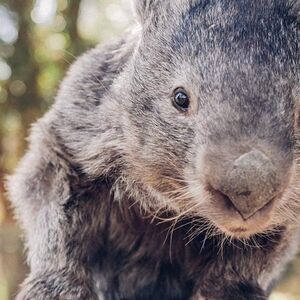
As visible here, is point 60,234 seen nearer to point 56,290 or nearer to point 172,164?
point 56,290

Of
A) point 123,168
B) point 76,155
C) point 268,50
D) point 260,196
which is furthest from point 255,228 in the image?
point 76,155

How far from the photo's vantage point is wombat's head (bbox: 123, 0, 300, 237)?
8.76ft

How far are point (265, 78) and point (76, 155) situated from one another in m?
1.15

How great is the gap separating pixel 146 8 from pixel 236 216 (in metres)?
1.18

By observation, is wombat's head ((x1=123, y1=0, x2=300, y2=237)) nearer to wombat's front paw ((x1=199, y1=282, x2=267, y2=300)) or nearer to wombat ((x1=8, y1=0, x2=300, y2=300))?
wombat ((x1=8, y1=0, x2=300, y2=300))

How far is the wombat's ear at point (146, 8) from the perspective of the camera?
11.4ft

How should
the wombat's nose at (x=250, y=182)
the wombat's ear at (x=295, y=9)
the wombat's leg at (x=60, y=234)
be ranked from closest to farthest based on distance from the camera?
the wombat's nose at (x=250, y=182) < the wombat's ear at (x=295, y=9) < the wombat's leg at (x=60, y=234)

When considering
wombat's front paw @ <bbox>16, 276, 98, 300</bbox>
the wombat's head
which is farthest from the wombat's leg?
the wombat's head

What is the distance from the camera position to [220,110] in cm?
282

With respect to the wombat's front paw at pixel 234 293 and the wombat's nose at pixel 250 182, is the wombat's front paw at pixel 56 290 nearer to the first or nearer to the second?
the wombat's front paw at pixel 234 293

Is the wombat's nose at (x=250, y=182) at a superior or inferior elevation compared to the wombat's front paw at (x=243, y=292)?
superior

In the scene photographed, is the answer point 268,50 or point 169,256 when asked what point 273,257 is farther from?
point 268,50

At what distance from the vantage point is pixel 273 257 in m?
3.68

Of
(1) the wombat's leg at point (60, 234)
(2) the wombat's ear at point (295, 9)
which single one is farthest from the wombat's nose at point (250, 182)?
(1) the wombat's leg at point (60, 234)
